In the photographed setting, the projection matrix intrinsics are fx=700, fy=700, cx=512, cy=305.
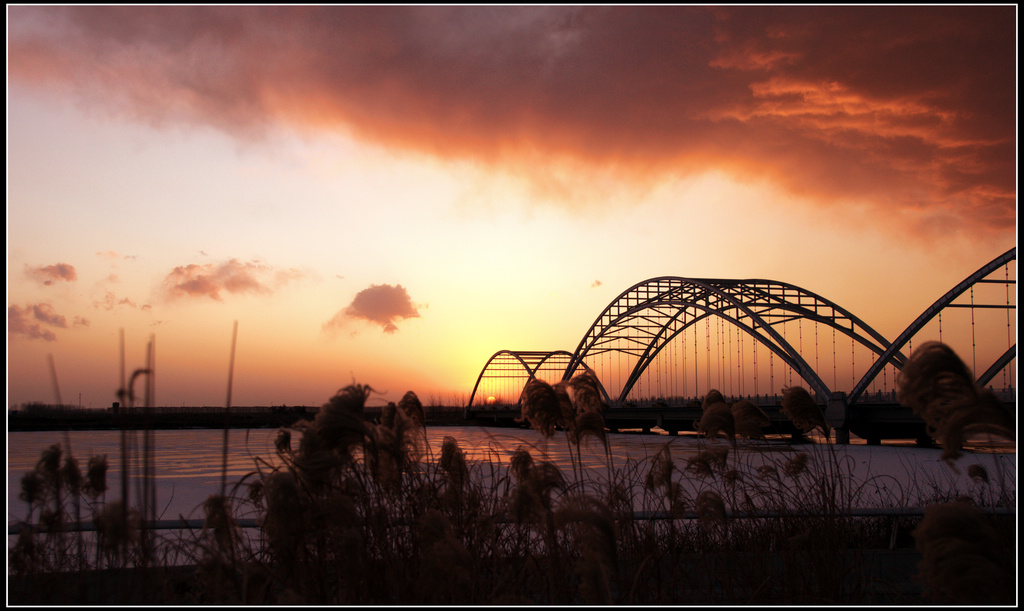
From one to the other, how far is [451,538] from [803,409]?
4075 millimetres

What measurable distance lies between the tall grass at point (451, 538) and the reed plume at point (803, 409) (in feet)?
0.08

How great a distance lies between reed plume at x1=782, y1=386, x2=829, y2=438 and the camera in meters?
6.33

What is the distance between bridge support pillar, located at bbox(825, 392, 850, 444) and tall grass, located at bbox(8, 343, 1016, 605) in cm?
3776

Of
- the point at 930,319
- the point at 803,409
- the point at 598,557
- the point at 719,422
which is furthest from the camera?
the point at 930,319

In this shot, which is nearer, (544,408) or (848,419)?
(544,408)

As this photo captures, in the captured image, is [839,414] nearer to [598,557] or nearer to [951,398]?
[951,398]

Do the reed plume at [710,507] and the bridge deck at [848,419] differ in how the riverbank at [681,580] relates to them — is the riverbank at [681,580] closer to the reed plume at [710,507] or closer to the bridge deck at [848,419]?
the reed plume at [710,507]

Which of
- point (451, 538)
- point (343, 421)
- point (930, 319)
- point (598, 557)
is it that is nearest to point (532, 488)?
point (451, 538)

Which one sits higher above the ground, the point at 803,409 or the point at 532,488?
the point at 803,409

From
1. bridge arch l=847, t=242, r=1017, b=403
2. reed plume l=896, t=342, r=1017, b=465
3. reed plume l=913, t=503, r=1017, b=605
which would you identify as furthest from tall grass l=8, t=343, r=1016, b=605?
bridge arch l=847, t=242, r=1017, b=403

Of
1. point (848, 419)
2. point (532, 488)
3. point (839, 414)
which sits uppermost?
point (532, 488)

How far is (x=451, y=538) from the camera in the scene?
3.46 meters

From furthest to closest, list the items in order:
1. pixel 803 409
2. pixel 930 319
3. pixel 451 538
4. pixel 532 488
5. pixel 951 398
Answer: pixel 930 319
pixel 803 409
pixel 532 488
pixel 951 398
pixel 451 538

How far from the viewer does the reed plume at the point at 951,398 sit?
10.7 feet
